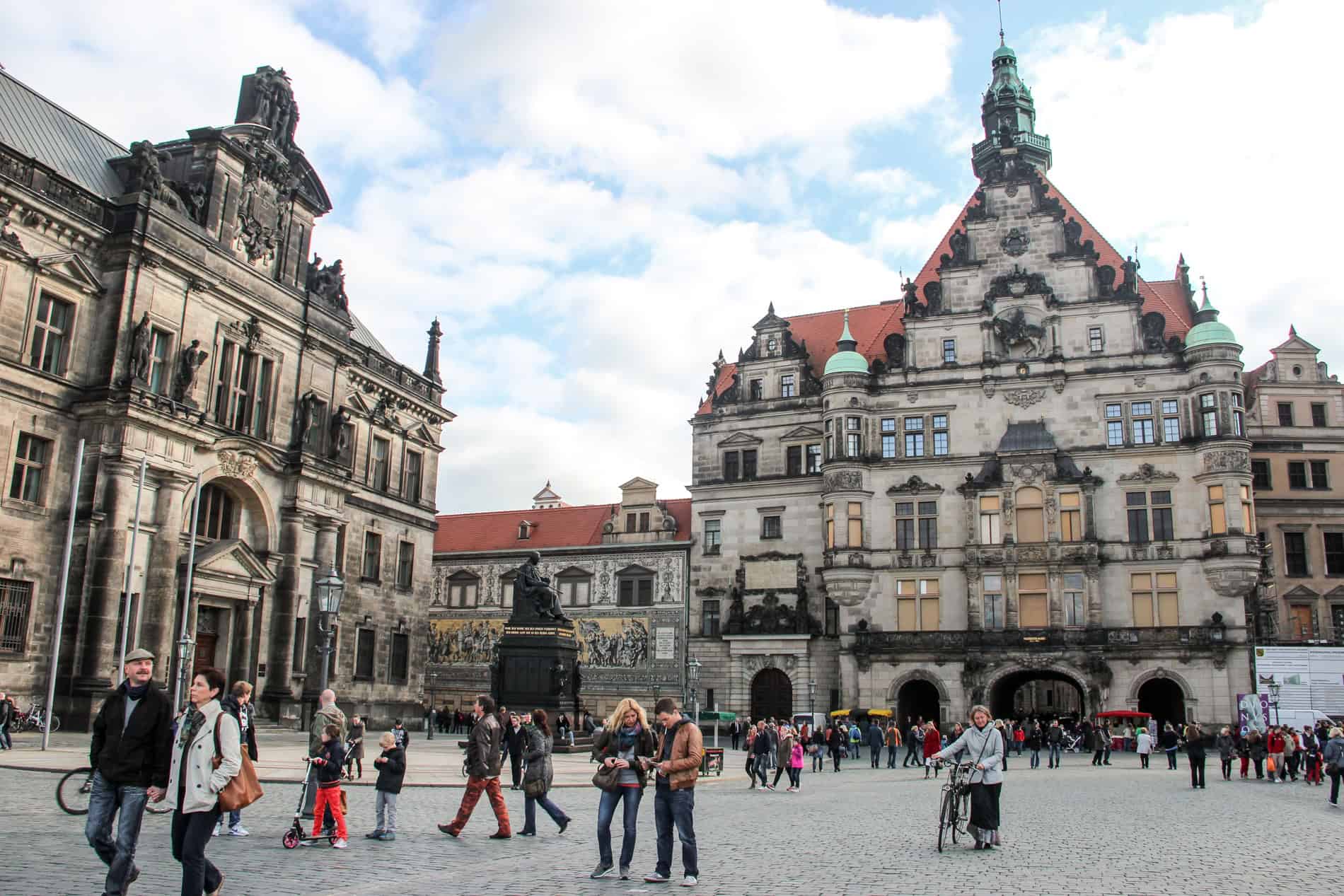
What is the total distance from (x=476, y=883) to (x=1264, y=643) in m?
43.6

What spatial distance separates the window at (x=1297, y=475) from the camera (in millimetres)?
53625

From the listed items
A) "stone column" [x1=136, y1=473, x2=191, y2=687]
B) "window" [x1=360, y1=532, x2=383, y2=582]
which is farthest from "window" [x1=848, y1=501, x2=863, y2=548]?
"stone column" [x1=136, y1=473, x2=191, y2=687]

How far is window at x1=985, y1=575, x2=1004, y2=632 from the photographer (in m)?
47.1

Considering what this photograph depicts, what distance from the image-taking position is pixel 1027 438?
48.5 metres

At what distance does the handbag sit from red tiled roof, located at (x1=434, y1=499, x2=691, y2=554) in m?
47.6

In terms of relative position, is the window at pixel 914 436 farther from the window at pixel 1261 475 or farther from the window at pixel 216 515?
the window at pixel 216 515

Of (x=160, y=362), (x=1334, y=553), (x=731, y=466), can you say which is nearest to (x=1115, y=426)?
(x=1334, y=553)

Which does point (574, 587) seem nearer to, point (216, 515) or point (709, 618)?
point (709, 618)

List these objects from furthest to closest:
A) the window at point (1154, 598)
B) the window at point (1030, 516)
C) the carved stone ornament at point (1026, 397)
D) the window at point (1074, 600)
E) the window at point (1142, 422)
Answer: the carved stone ornament at point (1026, 397), the window at point (1030, 516), the window at point (1142, 422), the window at point (1074, 600), the window at point (1154, 598)

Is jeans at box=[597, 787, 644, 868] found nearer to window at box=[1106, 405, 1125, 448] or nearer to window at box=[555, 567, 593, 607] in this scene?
window at box=[1106, 405, 1125, 448]

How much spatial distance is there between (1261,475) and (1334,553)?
4889mm

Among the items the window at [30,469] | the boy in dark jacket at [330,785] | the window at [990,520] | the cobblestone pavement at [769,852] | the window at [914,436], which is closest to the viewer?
the cobblestone pavement at [769,852]

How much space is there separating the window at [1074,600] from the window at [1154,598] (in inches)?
80.4

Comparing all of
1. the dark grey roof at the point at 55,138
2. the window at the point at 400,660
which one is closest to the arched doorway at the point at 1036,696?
the window at the point at 400,660
